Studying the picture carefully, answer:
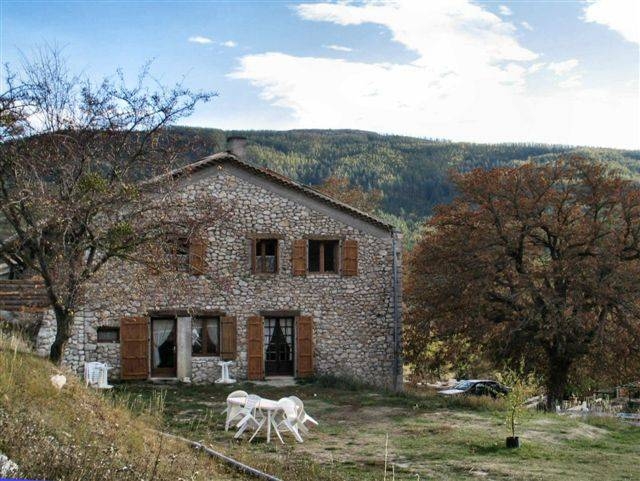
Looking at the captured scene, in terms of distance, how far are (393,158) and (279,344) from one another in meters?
102

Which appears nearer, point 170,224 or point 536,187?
point 170,224

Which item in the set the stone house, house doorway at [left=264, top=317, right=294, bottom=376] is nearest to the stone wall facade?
the stone house

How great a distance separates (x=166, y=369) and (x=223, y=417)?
680 cm

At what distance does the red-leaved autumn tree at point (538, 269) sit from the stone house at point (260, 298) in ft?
5.44

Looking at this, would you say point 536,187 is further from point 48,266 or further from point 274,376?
point 48,266

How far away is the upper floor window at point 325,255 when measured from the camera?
2355cm

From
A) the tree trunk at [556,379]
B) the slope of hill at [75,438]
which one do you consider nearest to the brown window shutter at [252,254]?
the tree trunk at [556,379]

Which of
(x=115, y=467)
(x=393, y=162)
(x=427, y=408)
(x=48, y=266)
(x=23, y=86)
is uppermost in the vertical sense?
(x=393, y=162)

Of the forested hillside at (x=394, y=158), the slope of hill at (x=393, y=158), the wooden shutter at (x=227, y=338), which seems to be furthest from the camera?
the slope of hill at (x=393, y=158)

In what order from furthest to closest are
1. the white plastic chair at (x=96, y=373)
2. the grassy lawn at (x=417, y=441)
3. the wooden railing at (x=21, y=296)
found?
the wooden railing at (x=21, y=296), the white plastic chair at (x=96, y=373), the grassy lawn at (x=417, y=441)

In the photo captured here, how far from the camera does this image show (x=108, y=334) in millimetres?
21750

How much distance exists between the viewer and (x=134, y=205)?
592 inches

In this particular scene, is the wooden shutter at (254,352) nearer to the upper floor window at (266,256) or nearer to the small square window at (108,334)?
the upper floor window at (266,256)

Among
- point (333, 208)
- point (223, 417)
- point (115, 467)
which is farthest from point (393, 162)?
point (115, 467)
